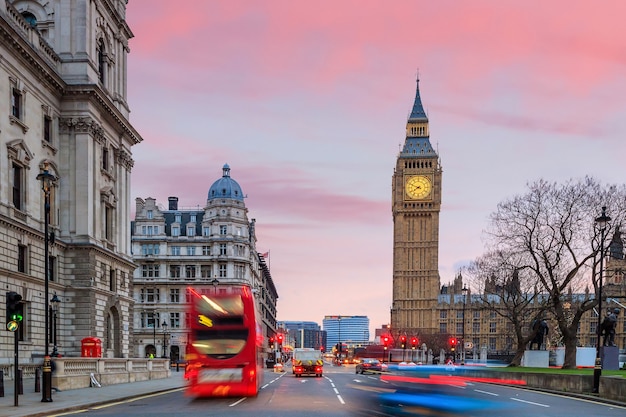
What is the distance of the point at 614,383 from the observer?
93.4 ft

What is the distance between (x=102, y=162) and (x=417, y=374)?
4900 centimetres

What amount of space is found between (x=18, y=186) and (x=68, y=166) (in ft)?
23.0

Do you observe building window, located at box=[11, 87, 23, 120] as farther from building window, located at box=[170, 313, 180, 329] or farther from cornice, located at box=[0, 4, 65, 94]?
building window, located at box=[170, 313, 180, 329]

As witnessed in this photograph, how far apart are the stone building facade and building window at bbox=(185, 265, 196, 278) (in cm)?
4793

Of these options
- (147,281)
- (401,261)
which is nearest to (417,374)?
(147,281)

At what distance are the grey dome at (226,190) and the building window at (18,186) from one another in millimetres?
71465

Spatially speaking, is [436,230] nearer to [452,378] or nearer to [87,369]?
[87,369]

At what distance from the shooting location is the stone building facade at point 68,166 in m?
43.8

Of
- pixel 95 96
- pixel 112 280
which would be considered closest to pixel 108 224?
pixel 112 280

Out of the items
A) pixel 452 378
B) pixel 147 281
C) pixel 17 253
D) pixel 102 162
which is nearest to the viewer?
pixel 452 378

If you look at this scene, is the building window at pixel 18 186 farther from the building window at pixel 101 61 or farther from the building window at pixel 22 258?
the building window at pixel 101 61

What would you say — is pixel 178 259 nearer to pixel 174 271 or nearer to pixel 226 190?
pixel 174 271

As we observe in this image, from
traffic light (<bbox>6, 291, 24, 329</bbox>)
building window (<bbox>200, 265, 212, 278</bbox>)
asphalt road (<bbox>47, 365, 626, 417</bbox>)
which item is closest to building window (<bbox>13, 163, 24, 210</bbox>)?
asphalt road (<bbox>47, 365, 626, 417</bbox>)

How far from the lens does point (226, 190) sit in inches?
4653
